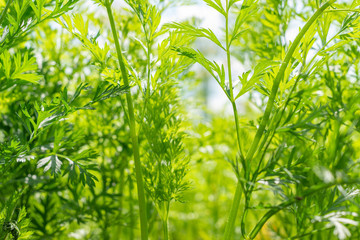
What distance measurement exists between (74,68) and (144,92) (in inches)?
21.3

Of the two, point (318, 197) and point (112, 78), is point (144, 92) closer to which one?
point (112, 78)

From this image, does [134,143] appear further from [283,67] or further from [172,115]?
[283,67]

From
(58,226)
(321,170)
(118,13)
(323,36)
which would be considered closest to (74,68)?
(118,13)


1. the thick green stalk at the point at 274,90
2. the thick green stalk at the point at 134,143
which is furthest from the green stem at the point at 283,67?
the thick green stalk at the point at 134,143

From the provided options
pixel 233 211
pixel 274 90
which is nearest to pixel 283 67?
pixel 274 90

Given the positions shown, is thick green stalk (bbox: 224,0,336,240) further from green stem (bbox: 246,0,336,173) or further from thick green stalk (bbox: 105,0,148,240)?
thick green stalk (bbox: 105,0,148,240)

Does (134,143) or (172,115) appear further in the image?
(172,115)

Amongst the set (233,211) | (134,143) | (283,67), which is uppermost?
(283,67)

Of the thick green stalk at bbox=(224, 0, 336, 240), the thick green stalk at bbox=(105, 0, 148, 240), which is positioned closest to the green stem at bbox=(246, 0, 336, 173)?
the thick green stalk at bbox=(224, 0, 336, 240)

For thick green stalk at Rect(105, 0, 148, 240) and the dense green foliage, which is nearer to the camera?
the dense green foliage

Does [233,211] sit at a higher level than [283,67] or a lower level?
lower

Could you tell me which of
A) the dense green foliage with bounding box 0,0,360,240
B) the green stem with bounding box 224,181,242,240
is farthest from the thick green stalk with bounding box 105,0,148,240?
the green stem with bounding box 224,181,242,240

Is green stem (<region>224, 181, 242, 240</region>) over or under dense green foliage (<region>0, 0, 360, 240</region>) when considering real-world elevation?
under

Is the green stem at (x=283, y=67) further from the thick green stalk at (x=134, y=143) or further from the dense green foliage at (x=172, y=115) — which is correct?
the thick green stalk at (x=134, y=143)
